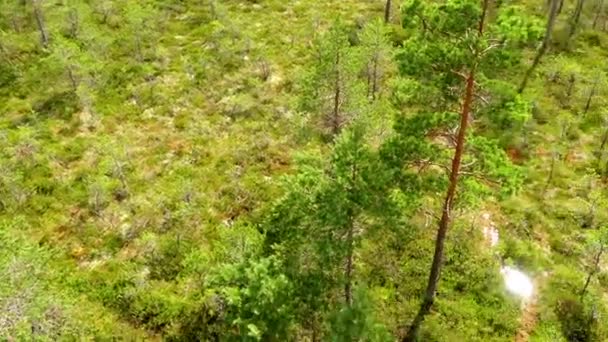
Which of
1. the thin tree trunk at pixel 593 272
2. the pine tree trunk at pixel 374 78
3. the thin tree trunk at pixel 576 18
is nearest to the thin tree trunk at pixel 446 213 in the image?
the thin tree trunk at pixel 593 272

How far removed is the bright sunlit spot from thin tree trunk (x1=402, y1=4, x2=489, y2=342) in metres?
3.24

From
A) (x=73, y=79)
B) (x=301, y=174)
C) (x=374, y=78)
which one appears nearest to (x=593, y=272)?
(x=301, y=174)

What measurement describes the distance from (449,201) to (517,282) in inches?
299

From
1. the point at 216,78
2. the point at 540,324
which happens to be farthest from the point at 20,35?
the point at 540,324

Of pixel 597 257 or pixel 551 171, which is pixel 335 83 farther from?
pixel 597 257

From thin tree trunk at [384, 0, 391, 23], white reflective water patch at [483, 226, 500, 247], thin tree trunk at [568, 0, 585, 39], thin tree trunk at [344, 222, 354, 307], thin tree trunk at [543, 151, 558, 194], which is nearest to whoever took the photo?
thin tree trunk at [344, 222, 354, 307]

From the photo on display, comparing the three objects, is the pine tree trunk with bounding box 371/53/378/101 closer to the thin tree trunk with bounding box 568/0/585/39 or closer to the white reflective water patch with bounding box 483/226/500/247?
the white reflective water patch with bounding box 483/226/500/247

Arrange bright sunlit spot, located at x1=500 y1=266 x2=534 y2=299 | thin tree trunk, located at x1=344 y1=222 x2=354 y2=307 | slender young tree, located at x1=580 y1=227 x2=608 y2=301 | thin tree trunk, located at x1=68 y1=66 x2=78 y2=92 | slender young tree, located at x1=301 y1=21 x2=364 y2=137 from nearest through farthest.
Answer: thin tree trunk, located at x1=344 y1=222 x2=354 y2=307, slender young tree, located at x1=580 y1=227 x2=608 y2=301, bright sunlit spot, located at x1=500 y1=266 x2=534 y2=299, slender young tree, located at x1=301 y1=21 x2=364 y2=137, thin tree trunk, located at x1=68 y1=66 x2=78 y2=92

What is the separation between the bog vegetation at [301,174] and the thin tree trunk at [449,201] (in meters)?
0.09

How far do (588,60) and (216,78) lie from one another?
25733 millimetres

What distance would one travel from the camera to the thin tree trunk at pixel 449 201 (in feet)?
54.4

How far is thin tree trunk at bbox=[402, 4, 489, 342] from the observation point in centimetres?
1658

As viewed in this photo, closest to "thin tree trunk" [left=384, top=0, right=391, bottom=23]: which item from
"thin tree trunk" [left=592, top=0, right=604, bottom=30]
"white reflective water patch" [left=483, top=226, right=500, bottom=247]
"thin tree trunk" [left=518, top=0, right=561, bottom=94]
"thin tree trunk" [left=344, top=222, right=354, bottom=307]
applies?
Result: "thin tree trunk" [left=518, top=0, right=561, bottom=94]

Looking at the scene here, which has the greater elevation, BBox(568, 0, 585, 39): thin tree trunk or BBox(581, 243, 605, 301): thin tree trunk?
BBox(568, 0, 585, 39): thin tree trunk
